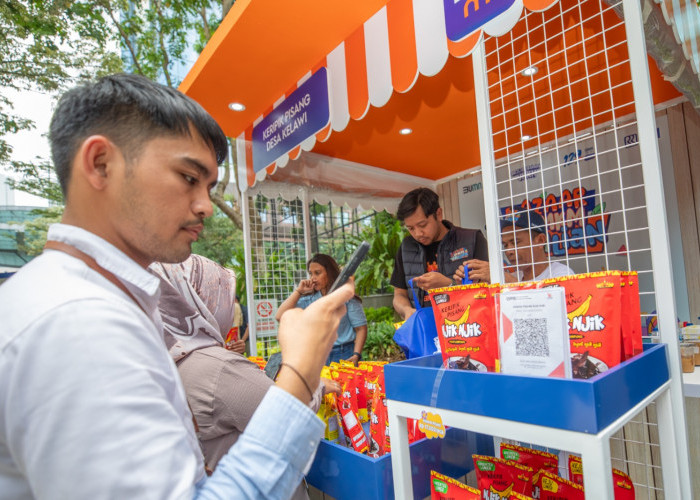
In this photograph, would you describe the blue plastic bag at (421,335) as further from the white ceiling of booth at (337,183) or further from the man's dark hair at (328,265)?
the white ceiling of booth at (337,183)

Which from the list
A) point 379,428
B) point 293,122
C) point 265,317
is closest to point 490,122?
point 379,428

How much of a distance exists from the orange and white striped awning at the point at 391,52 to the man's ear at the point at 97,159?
1479mm

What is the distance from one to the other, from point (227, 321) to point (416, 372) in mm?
757

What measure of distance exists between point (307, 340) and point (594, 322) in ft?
2.43

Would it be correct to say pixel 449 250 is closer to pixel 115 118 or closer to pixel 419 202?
pixel 419 202

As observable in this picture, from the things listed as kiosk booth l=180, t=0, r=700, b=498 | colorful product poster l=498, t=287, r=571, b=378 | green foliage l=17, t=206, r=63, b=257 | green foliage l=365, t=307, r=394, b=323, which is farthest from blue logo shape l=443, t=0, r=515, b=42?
green foliage l=17, t=206, r=63, b=257

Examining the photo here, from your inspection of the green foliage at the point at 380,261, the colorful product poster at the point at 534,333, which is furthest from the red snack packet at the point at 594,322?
the green foliage at the point at 380,261

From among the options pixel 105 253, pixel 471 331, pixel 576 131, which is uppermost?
pixel 576 131

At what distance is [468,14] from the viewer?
175 centimetres

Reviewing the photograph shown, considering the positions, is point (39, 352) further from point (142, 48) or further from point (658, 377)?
point (142, 48)

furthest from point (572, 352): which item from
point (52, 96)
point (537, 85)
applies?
point (52, 96)

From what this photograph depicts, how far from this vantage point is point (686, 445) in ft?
3.87

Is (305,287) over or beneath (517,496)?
over

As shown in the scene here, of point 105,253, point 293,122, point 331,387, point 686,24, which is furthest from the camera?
point 293,122
